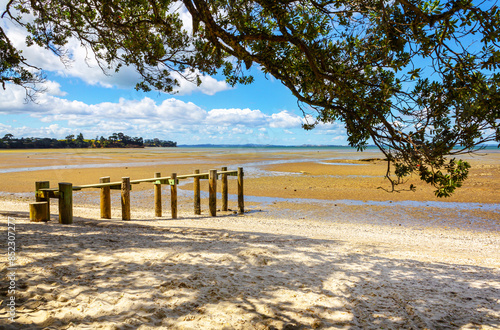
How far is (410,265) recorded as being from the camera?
5.93m

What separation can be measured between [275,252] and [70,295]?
11.9 feet

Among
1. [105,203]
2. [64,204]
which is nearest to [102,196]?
[105,203]

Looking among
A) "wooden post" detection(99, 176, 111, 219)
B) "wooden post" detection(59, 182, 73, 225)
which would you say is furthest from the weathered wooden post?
"wooden post" detection(59, 182, 73, 225)

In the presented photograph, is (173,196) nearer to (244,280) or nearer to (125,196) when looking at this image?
(125,196)

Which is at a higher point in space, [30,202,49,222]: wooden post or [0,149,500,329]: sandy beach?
[30,202,49,222]: wooden post

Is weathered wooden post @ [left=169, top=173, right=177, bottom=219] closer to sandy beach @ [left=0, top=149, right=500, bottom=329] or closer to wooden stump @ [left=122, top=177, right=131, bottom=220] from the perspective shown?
wooden stump @ [left=122, top=177, right=131, bottom=220]

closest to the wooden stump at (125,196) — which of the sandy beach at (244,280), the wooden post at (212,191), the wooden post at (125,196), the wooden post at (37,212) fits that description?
the wooden post at (125,196)

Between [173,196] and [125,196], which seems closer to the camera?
[125,196]

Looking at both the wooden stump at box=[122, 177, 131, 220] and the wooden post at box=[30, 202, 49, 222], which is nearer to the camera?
the wooden post at box=[30, 202, 49, 222]

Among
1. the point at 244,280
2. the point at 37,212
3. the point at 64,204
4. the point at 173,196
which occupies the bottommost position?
the point at 244,280

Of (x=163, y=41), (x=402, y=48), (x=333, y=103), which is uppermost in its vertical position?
(x=163, y=41)

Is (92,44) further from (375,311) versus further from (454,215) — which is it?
(454,215)

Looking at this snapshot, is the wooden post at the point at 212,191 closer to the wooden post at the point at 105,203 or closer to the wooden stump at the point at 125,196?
the wooden stump at the point at 125,196

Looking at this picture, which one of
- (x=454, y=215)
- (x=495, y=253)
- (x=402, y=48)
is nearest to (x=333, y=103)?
(x=402, y=48)
